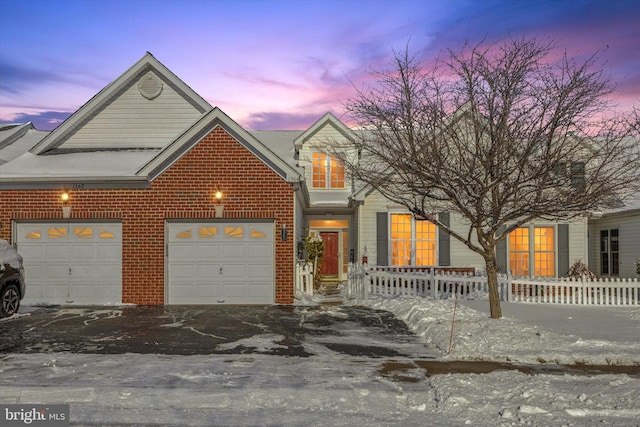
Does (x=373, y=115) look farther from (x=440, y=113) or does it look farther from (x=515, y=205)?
(x=515, y=205)

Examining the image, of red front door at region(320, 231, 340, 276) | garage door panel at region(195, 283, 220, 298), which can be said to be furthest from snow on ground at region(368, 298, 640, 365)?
red front door at region(320, 231, 340, 276)

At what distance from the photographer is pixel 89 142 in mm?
20609

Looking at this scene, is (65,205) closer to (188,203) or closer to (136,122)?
(188,203)

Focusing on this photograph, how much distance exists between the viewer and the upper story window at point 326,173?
88.3 ft

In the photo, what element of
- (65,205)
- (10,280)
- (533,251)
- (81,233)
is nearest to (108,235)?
(81,233)

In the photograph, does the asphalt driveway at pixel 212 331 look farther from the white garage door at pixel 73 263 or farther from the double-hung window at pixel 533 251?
the double-hung window at pixel 533 251

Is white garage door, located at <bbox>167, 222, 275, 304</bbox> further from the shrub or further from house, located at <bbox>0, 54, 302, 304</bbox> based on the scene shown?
the shrub

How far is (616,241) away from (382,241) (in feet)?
32.9

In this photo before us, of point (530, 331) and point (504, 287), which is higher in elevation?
point (504, 287)

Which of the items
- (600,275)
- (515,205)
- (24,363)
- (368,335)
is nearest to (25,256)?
(24,363)

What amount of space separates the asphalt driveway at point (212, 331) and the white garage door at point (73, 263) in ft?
3.03

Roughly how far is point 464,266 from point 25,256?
1450 cm

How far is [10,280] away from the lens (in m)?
14.2

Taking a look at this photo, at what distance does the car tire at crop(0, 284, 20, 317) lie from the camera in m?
13.9
